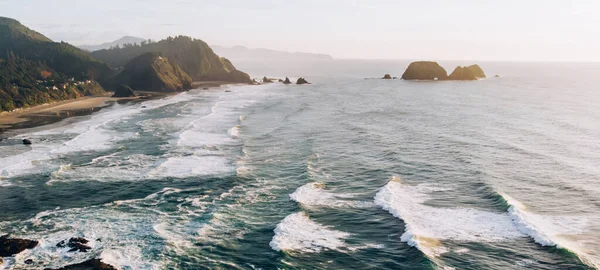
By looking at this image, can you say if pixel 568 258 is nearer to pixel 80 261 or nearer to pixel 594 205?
pixel 594 205

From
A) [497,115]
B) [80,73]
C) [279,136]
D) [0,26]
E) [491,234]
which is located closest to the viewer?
[491,234]

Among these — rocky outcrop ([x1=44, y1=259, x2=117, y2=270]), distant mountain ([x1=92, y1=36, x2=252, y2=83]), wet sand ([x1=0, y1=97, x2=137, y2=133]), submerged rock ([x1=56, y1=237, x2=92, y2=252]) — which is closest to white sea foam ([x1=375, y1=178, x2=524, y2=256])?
rocky outcrop ([x1=44, y1=259, x2=117, y2=270])

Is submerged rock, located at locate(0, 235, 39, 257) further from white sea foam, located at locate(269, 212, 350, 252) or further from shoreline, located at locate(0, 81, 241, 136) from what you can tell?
shoreline, located at locate(0, 81, 241, 136)

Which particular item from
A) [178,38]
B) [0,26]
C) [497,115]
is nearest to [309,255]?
[497,115]

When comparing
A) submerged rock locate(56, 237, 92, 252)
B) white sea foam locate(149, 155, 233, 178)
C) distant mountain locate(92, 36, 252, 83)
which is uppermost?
distant mountain locate(92, 36, 252, 83)

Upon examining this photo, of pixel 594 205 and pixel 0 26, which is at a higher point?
pixel 0 26

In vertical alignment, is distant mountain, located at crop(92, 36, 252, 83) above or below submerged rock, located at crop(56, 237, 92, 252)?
above

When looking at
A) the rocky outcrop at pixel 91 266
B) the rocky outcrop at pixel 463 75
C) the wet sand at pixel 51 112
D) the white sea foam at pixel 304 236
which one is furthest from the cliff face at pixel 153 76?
the rocky outcrop at pixel 91 266
